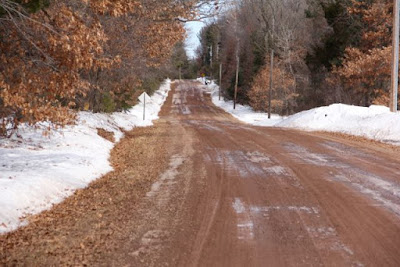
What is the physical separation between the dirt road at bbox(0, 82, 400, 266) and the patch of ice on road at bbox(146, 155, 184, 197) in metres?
0.02

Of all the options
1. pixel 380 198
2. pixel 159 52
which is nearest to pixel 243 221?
pixel 380 198

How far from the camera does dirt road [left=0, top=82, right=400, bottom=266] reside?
5.28 m

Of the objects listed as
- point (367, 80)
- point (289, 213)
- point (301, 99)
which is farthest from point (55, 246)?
point (301, 99)

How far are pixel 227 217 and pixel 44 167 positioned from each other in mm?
4717

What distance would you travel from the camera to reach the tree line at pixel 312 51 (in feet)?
99.5

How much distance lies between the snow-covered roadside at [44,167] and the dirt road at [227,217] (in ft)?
1.14

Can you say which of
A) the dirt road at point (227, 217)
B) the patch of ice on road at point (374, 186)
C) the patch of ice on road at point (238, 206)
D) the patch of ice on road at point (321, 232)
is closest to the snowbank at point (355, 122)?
the dirt road at point (227, 217)

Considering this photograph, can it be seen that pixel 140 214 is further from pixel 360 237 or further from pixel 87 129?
pixel 87 129

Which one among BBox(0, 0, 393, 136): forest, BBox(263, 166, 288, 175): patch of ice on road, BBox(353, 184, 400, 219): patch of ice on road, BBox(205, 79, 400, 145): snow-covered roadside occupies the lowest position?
BBox(263, 166, 288, 175): patch of ice on road

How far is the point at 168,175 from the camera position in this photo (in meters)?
10.4

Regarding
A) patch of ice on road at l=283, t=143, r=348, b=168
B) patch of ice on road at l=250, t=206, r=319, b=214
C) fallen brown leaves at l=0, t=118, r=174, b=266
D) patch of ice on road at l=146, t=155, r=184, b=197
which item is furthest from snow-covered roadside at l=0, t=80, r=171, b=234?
patch of ice on road at l=283, t=143, r=348, b=168

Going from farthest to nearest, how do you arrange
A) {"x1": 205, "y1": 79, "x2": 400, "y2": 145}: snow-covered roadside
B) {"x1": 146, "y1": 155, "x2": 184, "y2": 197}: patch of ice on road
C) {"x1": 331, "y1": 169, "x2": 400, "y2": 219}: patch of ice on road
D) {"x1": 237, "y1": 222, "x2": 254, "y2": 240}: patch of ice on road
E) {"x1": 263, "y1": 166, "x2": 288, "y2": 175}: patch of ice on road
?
{"x1": 205, "y1": 79, "x2": 400, "y2": 145}: snow-covered roadside < {"x1": 263, "y1": 166, "x2": 288, "y2": 175}: patch of ice on road < {"x1": 146, "y1": 155, "x2": 184, "y2": 197}: patch of ice on road < {"x1": 331, "y1": 169, "x2": 400, "y2": 219}: patch of ice on road < {"x1": 237, "y1": 222, "x2": 254, "y2": 240}: patch of ice on road

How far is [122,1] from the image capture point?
9.01 metres

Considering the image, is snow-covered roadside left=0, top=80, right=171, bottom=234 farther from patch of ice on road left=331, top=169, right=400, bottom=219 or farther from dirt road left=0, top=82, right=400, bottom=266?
patch of ice on road left=331, top=169, right=400, bottom=219
